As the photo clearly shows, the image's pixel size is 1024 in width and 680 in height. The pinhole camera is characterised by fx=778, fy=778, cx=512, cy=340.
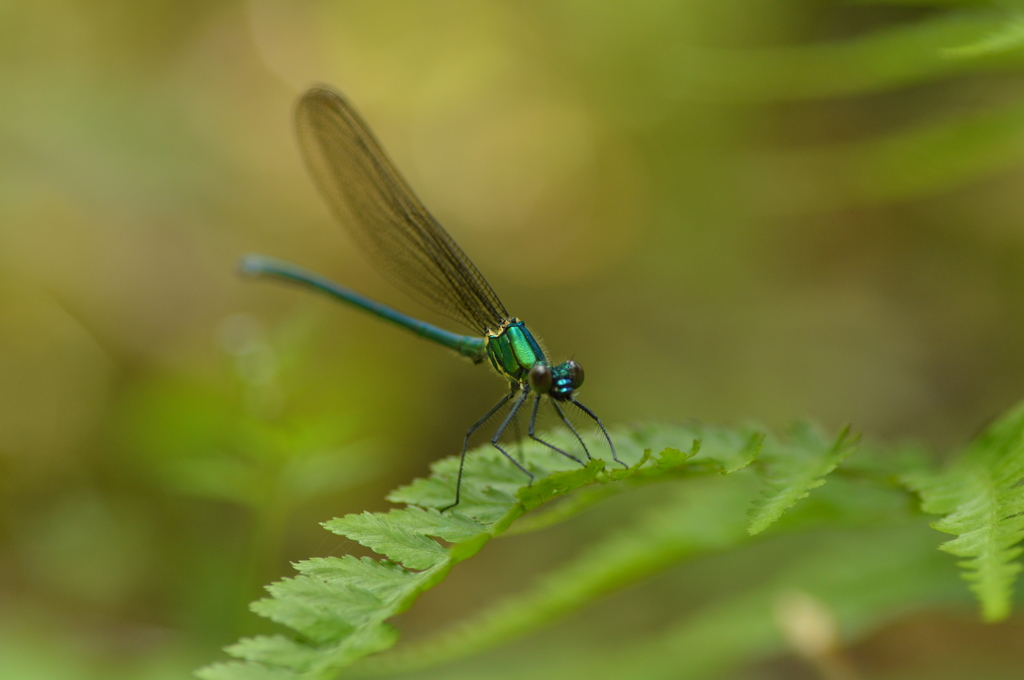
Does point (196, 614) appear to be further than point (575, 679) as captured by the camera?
Yes

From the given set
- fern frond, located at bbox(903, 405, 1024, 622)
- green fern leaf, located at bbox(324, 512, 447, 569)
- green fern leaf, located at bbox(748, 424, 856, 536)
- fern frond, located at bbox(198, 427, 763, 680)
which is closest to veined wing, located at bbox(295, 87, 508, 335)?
fern frond, located at bbox(198, 427, 763, 680)

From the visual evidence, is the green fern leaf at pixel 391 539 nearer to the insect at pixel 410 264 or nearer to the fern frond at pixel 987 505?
the insect at pixel 410 264

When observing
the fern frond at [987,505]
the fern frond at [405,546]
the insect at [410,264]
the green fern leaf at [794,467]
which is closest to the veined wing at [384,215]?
the insect at [410,264]

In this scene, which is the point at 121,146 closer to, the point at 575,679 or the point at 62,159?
the point at 62,159

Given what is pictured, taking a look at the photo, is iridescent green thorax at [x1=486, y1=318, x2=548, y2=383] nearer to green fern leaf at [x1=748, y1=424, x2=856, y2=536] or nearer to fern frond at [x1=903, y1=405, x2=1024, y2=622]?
green fern leaf at [x1=748, y1=424, x2=856, y2=536]

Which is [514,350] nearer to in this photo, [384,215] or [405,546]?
[384,215]

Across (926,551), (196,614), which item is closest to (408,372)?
(196,614)

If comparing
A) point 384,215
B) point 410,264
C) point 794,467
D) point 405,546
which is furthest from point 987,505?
point 384,215
